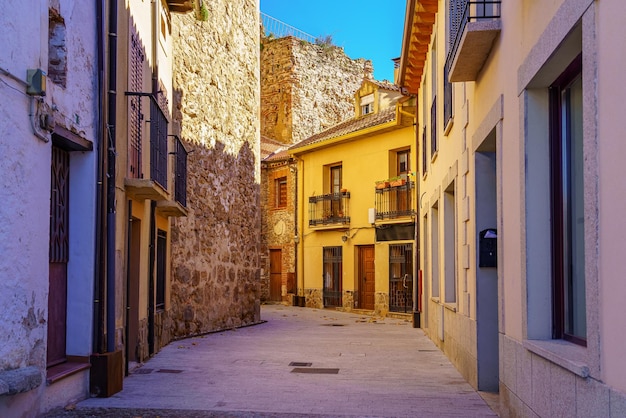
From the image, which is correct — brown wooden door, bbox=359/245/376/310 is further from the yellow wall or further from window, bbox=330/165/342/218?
window, bbox=330/165/342/218

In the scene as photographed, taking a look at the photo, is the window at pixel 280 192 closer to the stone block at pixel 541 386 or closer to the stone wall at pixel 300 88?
the stone wall at pixel 300 88

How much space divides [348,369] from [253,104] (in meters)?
10.3

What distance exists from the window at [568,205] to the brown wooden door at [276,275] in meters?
23.4

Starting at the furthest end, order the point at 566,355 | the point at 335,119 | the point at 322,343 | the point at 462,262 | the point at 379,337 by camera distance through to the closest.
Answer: the point at 335,119, the point at 379,337, the point at 322,343, the point at 462,262, the point at 566,355

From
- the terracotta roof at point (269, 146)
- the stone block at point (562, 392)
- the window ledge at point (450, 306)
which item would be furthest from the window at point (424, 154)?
the terracotta roof at point (269, 146)

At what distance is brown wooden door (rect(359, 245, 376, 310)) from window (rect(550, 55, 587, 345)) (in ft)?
59.8

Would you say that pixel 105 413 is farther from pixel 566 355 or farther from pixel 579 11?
pixel 579 11

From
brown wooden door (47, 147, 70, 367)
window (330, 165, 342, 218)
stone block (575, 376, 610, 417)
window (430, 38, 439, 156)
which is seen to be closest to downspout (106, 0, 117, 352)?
brown wooden door (47, 147, 70, 367)

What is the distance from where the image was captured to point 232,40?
17.1 m

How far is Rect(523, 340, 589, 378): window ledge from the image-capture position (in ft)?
12.8

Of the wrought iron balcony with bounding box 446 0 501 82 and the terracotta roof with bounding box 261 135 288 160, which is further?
the terracotta roof with bounding box 261 135 288 160

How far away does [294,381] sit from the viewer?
335 inches

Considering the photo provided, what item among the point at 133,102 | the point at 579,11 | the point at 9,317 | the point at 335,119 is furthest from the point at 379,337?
the point at 335,119

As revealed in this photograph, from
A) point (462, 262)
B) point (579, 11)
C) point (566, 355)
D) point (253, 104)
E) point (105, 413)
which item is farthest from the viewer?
point (253, 104)
